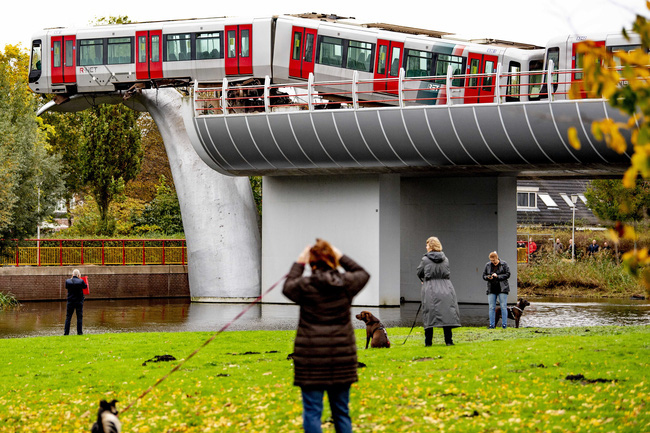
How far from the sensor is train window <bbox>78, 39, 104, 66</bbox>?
32.2 metres

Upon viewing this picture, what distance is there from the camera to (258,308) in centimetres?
2855

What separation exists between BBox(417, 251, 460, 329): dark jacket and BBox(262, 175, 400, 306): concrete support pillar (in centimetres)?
1411

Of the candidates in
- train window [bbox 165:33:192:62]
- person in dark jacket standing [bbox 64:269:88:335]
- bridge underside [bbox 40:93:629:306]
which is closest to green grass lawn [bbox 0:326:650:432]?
person in dark jacket standing [bbox 64:269:88:335]

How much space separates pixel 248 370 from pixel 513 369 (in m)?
3.44

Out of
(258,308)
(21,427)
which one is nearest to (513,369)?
(21,427)

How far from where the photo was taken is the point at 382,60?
2873cm

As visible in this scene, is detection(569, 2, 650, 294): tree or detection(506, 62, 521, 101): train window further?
detection(506, 62, 521, 101): train window

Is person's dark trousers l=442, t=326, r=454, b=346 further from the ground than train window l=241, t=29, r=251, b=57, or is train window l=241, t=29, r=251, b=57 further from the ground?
train window l=241, t=29, r=251, b=57

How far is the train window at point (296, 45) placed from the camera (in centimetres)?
2933

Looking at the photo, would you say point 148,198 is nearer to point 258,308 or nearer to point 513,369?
point 258,308

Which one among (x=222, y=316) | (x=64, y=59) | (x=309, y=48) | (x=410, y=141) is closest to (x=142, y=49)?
(x=64, y=59)

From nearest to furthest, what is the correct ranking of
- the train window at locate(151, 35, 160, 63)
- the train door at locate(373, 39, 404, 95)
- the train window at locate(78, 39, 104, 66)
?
the train door at locate(373, 39, 404, 95) < the train window at locate(151, 35, 160, 63) < the train window at locate(78, 39, 104, 66)

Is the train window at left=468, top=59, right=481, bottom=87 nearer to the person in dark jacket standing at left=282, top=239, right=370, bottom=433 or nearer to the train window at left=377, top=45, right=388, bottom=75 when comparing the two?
the train window at left=377, top=45, right=388, bottom=75

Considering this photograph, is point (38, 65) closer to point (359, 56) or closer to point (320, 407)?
point (359, 56)
